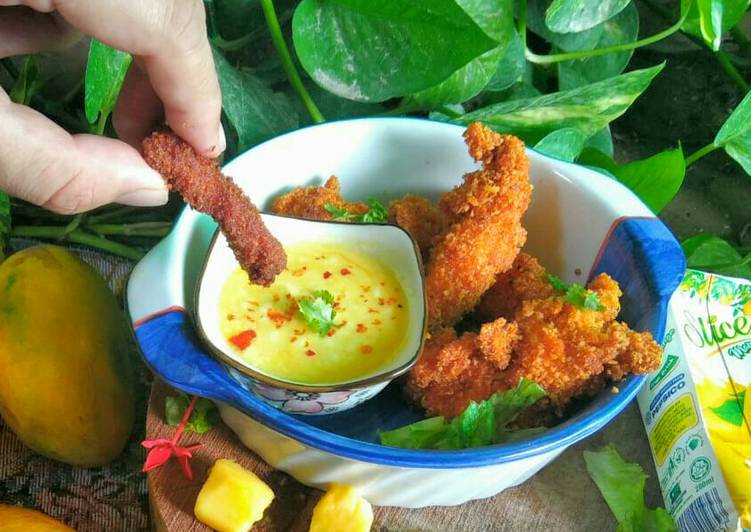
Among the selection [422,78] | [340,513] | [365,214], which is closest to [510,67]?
[422,78]

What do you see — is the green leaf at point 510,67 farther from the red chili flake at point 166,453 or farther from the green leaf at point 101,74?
the red chili flake at point 166,453

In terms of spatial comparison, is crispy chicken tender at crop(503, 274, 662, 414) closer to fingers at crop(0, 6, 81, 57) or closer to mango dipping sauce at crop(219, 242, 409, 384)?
mango dipping sauce at crop(219, 242, 409, 384)

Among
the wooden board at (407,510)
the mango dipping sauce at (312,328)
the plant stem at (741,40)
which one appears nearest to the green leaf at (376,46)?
the mango dipping sauce at (312,328)

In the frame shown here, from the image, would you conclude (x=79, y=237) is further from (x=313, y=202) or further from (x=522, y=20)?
(x=522, y=20)

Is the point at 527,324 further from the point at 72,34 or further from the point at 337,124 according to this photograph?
the point at 72,34

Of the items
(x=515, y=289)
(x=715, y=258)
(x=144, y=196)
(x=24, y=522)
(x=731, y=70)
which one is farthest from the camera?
(x=731, y=70)

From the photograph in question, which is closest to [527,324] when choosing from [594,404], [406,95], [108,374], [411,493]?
[594,404]
